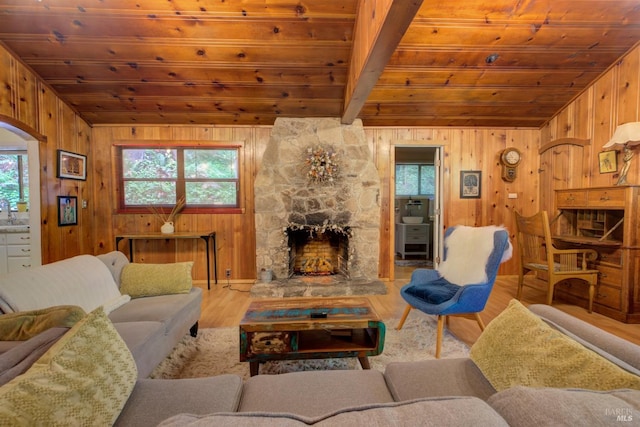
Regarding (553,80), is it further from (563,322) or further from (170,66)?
(170,66)

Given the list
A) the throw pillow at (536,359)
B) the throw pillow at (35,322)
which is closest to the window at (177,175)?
the throw pillow at (35,322)

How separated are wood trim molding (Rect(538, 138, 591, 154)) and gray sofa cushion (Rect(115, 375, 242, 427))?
484cm

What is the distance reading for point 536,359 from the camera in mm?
884

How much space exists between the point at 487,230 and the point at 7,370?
9.47 ft

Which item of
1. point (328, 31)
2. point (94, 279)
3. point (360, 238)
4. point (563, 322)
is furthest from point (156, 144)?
point (563, 322)

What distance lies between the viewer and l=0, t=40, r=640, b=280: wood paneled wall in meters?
3.37

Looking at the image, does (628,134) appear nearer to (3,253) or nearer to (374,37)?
(374,37)

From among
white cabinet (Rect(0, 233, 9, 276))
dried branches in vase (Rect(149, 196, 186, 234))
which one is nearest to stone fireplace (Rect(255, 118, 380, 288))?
dried branches in vase (Rect(149, 196, 186, 234))

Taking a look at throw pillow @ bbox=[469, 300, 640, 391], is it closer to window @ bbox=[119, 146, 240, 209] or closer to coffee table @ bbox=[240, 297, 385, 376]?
coffee table @ bbox=[240, 297, 385, 376]

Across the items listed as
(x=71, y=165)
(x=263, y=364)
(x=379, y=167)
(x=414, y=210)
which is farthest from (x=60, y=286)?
(x=414, y=210)

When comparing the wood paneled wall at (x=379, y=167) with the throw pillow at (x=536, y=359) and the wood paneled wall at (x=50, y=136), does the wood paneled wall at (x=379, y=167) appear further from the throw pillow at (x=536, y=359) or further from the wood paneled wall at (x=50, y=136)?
the throw pillow at (x=536, y=359)

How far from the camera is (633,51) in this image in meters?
2.98

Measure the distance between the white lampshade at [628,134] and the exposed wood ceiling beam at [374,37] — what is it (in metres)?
2.76

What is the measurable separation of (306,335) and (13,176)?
17.8 feet
